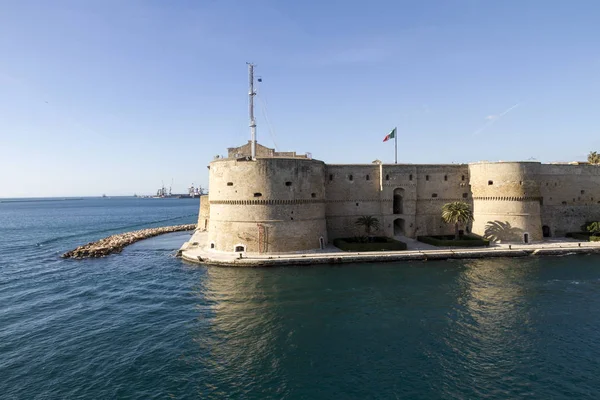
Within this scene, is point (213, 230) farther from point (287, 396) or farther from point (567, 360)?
point (567, 360)

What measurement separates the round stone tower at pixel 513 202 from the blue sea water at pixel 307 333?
26.5 feet

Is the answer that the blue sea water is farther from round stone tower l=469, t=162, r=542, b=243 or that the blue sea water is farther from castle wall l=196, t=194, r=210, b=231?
castle wall l=196, t=194, r=210, b=231

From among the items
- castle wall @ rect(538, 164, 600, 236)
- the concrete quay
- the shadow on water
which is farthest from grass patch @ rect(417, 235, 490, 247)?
castle wall @ rect(538, 164, 600, 236)

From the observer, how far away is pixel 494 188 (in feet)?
121

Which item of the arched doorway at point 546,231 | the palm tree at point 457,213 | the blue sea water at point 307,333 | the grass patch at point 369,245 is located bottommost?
the blue sea water at point 307,333

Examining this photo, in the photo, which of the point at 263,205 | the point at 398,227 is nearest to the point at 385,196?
the point at 398,227

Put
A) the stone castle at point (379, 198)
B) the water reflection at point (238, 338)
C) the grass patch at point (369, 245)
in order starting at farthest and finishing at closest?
the grass patch at point (369, 245)
the stone castle at point (379, 198)
the water reflection at point (238, 338)

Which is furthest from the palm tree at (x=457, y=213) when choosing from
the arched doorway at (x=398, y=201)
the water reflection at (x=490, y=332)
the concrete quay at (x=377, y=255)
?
the water reflection at (x=490, y=332)

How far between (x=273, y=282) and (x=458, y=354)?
527 inches

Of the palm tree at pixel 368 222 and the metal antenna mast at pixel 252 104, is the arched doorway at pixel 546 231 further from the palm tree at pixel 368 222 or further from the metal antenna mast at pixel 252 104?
the metal antenna mast at pixel 252 104

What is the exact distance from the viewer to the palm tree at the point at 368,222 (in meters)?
35.4

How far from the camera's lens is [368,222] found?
1394 inches

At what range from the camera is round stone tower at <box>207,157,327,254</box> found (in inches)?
1249

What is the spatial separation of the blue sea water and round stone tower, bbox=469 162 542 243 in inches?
318
